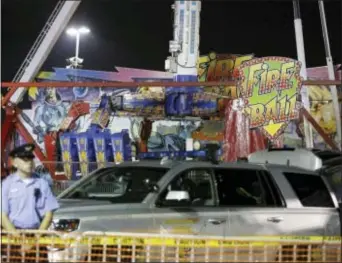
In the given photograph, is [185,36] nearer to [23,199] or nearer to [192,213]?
[192,213]

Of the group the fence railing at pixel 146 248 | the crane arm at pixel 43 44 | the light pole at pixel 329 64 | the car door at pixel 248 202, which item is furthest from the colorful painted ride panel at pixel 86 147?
the fence railing at pixel 146 248

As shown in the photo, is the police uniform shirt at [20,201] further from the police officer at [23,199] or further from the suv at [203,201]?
the suv at [203,201]

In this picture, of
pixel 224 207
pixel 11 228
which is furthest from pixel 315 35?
pixel 11 228

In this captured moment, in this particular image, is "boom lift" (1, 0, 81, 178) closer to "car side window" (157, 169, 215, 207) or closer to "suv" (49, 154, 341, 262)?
"suv" (49, 154, 341, 262)

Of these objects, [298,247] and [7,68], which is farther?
A: [7,68]

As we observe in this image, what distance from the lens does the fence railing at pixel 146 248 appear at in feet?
15.5

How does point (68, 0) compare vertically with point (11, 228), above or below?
above

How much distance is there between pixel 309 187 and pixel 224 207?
1.06 metres

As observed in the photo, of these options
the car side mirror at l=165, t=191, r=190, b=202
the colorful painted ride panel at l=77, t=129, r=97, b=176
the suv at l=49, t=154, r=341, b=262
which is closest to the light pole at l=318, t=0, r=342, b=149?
the colorful painted ride panel at l=77, t=129, r=97, b=176

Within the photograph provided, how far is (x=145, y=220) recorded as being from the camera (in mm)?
5738

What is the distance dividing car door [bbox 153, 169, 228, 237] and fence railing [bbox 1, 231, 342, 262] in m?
0.66

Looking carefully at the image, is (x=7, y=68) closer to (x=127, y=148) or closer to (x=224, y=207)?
(x=127, y=148)

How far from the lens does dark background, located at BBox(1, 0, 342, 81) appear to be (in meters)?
12.3

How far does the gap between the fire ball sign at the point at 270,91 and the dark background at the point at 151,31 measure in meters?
2.95
